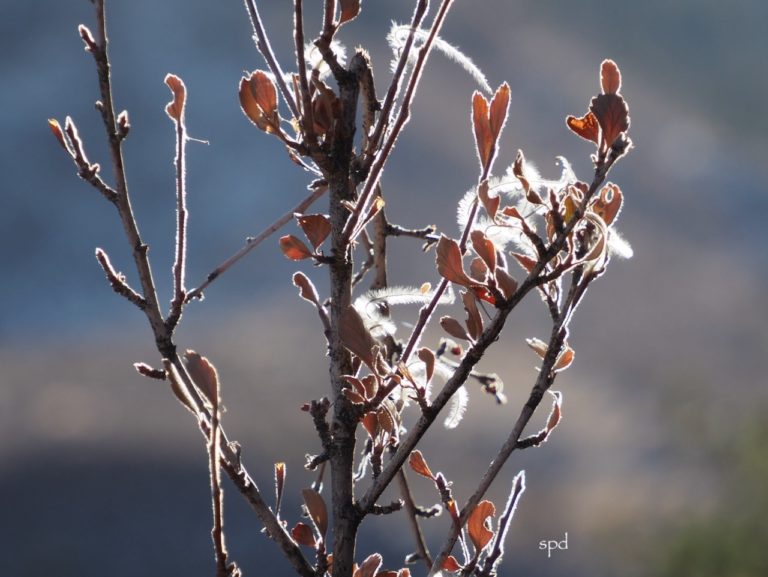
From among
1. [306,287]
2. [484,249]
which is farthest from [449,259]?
[306,287]

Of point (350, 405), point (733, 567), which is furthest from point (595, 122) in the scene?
point (733, 567)

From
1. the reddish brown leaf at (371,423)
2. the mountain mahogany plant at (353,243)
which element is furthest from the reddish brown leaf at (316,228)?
the reddish brown leaf at (371,423)

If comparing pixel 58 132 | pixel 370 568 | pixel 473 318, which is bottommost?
pixel 370 568

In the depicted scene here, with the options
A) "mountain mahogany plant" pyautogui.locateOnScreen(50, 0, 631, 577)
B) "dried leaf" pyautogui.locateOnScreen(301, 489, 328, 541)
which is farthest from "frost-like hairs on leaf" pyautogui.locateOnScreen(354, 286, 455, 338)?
"dried leaf" pyautogui.locateOnScreen(301, 489, 328, 541)

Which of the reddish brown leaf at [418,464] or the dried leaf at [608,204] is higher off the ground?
the dried leaf at [608,204]

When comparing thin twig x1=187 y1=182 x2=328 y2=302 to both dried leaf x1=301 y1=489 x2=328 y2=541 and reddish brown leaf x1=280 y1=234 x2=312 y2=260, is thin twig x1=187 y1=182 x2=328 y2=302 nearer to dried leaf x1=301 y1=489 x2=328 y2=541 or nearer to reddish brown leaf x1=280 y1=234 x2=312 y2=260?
reddish brown leaf x1=280 y1=234 x2=312 y2=260

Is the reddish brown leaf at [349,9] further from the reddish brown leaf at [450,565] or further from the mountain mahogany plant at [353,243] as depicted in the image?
the reddish brown leaf at [450,565]

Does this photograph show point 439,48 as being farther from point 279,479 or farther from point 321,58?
point 279,479
